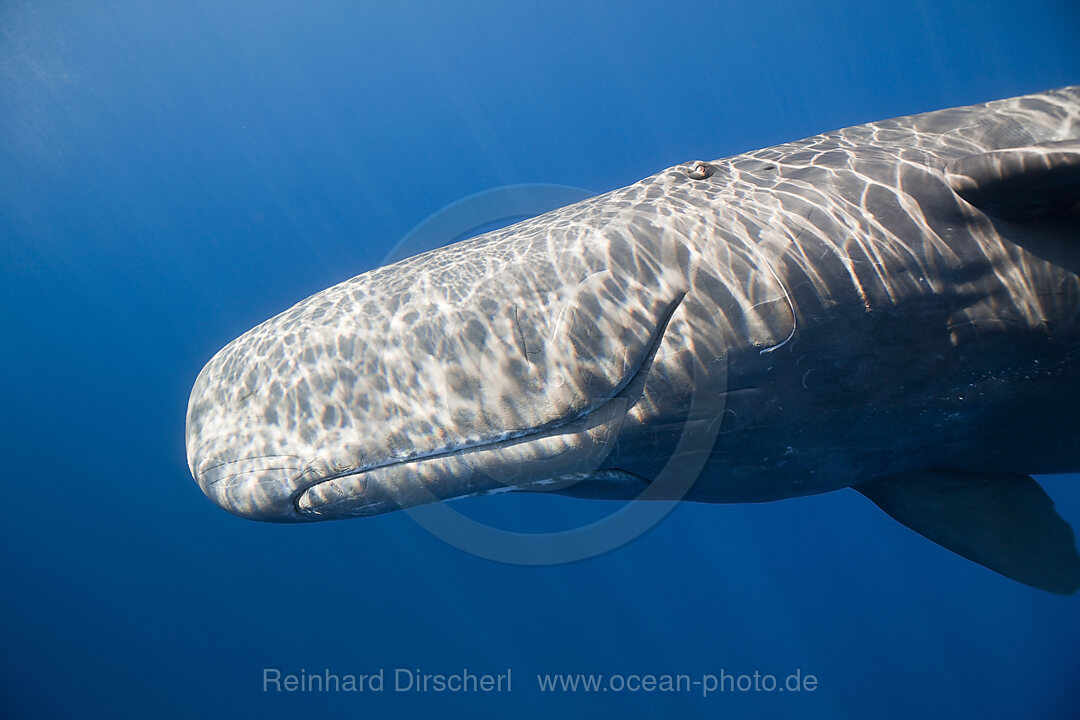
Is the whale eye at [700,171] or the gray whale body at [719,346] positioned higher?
the whale eye at [700,171]

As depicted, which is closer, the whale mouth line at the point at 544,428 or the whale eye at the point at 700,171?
the whale mouth line at the point at 544,428

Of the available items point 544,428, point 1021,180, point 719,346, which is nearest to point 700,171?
point 719,346

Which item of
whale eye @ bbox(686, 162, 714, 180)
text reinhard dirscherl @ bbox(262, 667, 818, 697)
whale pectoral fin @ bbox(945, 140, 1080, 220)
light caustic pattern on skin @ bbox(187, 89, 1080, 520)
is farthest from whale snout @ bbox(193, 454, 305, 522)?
text reinhard dirscherl @ bbox(262, 667, 818, 697)

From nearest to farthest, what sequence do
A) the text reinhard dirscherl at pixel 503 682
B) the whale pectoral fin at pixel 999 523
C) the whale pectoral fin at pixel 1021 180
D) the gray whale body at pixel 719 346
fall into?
the whale pectoral fin at pixel 1021 180 < the gray whale body at pixel 719 346 < the whale pectoral fin at pixel 999 523 < the text reinhard dirscherl at pixel 503 682

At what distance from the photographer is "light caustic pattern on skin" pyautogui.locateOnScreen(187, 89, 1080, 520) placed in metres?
2.47

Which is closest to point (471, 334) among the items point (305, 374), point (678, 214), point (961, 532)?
point (305, 374)

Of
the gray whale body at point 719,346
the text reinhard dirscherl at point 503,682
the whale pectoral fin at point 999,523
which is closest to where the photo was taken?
the gray whale body at point 719,346

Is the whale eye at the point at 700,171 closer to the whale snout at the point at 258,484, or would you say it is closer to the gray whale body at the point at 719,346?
the gray whale body at the point at 719,346

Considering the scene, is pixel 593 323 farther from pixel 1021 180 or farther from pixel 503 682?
pixel 503 682

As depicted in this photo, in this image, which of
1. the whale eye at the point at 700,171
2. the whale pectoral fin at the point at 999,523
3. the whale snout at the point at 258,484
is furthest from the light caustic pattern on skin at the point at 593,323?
the whale pectoral fin at the point at 999,523

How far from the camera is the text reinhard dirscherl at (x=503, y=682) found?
17.2 meters

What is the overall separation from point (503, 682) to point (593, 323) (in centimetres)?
1999

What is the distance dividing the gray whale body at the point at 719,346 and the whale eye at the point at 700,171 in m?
0.25

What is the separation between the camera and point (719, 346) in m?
2.48
